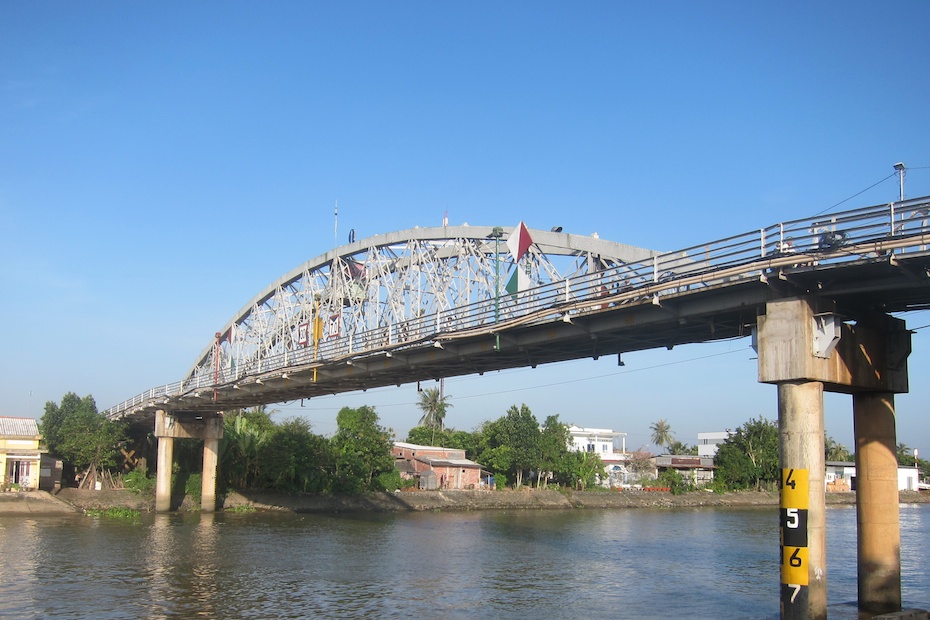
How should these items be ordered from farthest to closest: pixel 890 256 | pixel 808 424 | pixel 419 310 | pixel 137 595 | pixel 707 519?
pixel 707 519, pixel 419 310, pixel 137 595, pixel 808 424, pixel 890 256

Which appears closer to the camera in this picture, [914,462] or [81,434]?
[81,434]

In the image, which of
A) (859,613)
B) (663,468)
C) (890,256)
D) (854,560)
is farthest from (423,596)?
(663,468)

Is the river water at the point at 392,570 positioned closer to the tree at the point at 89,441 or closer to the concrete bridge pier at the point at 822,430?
the concrete bridge pier at the point at 822,430

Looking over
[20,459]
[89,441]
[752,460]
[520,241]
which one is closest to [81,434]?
[89,441]

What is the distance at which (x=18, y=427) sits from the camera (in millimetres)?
73625

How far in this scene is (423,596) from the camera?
32.9m

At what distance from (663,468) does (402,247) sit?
78.9 m

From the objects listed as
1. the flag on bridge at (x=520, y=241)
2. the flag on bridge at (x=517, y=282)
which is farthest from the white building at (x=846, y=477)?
the flag on bridge at (x=520, y=241)

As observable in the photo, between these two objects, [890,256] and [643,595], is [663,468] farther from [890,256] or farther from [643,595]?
[890,256]

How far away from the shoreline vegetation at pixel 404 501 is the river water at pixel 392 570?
20.7ft

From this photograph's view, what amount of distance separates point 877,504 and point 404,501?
6378 cm

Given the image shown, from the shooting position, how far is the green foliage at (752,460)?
118688 millimetres

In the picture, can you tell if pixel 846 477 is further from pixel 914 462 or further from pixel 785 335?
pixel 785 335

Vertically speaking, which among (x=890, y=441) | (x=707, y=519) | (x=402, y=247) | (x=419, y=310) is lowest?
(x=707, y=519)
